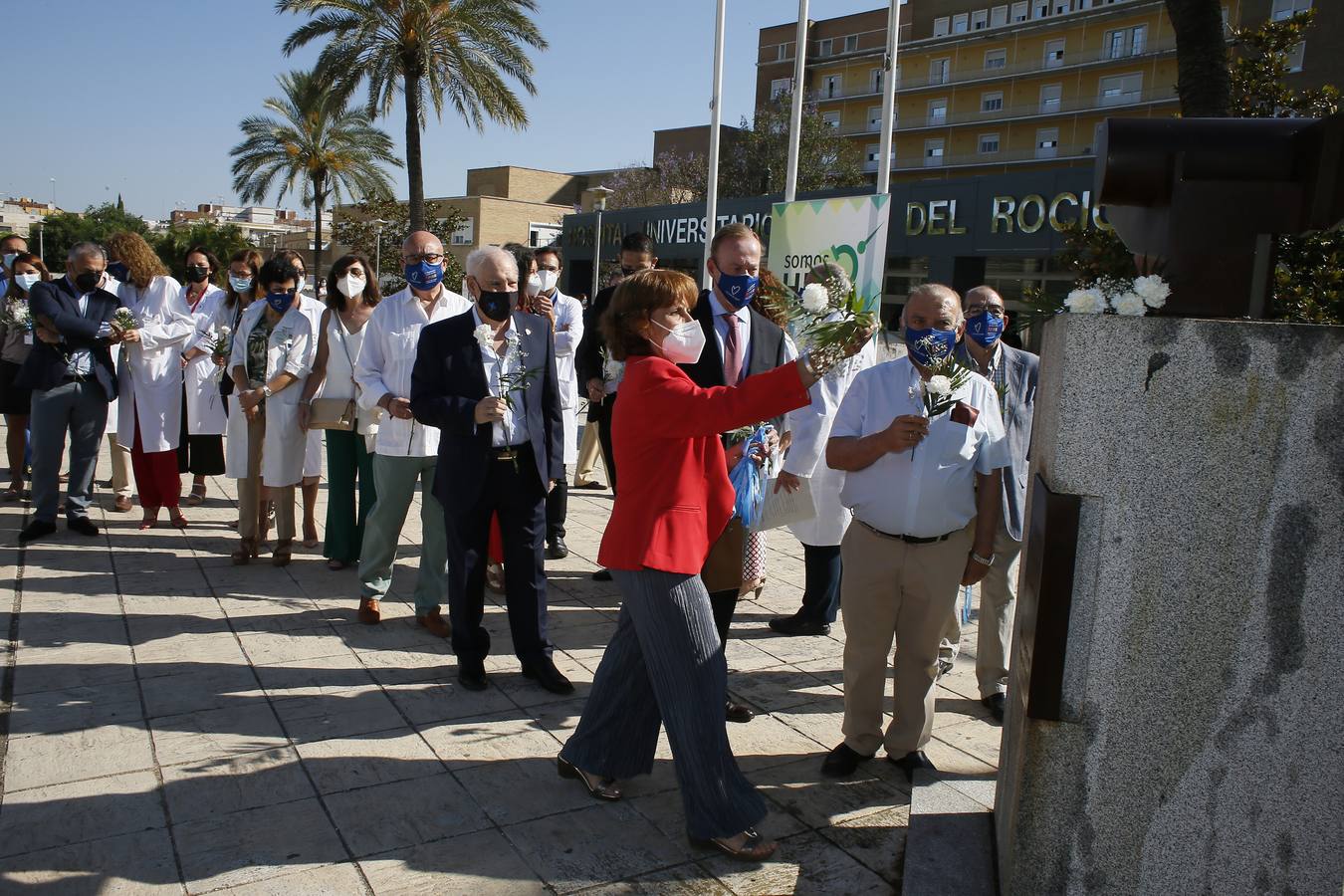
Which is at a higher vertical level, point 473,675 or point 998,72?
point 998,72

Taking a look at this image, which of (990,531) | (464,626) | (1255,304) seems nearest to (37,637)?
(464,626)

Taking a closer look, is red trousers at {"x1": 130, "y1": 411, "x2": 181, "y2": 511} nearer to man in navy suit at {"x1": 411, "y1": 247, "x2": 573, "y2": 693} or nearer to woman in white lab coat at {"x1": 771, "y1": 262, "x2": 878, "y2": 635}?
man in navy suit at {"x1": 411, "y1": 247, "x2": 573, "y2": 693}

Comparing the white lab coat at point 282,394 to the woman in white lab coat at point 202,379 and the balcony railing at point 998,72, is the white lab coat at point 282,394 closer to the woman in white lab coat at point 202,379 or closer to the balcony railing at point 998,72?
the woman in white lab coat at point 202,379

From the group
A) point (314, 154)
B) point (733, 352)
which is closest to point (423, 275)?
point (733, 352)

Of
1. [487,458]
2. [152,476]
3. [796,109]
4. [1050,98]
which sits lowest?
[152,476]

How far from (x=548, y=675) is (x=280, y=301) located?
3.77 metres

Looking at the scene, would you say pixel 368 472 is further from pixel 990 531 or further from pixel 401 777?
pixel 990 531

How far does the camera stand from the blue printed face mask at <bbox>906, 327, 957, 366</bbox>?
4.04m

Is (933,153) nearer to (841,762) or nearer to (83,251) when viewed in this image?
(83,251)

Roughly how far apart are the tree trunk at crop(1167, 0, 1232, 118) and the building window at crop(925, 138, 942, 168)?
58.9 m

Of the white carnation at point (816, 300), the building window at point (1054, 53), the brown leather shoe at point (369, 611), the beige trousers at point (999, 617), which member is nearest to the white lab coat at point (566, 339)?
the brown leather shoe at point (369, 611)

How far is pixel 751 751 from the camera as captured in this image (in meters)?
4.46

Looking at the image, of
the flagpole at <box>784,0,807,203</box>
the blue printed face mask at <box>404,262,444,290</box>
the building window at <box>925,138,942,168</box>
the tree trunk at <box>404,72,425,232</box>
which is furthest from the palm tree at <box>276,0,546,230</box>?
the building window at <box>925,138,942,168</box>

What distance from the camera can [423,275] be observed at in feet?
19.5
